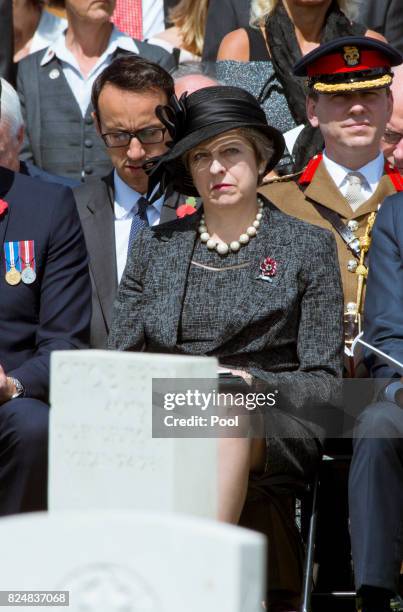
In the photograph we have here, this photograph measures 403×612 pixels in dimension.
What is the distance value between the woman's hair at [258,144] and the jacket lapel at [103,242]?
734 millimetres

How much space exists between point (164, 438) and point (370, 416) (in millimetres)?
1608

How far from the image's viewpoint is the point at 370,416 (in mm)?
4859

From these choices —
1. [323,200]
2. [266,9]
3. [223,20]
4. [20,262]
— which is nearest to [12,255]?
[20,262]

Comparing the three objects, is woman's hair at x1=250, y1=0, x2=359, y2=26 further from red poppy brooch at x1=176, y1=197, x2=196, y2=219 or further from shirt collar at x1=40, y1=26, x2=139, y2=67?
red poppy brooch at x1=176, y1=197, x2=196, y2=219

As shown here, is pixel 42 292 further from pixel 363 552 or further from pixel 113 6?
pixel 113 6

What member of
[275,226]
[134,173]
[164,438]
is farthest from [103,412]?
[134,173]

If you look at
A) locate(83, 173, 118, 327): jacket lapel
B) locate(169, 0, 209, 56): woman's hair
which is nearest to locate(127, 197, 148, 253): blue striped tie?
locate(83, 173, 118, 327): jacket lapel

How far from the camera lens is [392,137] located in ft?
21.3

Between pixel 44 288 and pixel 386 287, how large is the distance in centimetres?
131

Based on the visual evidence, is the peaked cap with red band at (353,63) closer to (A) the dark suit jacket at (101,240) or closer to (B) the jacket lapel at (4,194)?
(A) the dark suit jacket at (101,240)

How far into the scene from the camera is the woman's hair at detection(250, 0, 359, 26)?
6.95 m

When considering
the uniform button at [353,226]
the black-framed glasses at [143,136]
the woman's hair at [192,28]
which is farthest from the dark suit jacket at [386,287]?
the woman's hair at [192,28]

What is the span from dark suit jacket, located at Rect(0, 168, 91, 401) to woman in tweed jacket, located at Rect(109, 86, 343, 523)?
223mm

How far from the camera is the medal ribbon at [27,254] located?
5.42 m
